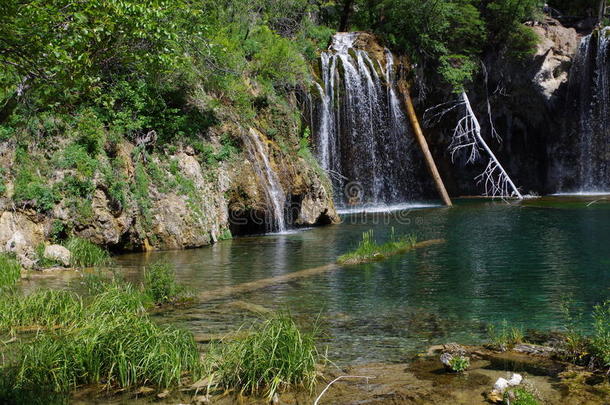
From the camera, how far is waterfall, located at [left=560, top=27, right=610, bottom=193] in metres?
31.7

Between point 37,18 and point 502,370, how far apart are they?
21.8 ft

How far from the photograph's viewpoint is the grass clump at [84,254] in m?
12.9

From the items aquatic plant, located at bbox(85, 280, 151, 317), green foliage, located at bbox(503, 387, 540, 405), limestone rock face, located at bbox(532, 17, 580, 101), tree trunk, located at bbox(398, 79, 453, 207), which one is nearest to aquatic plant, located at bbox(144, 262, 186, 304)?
aquatic plant, located at bbox(85, 280, 151, 317)

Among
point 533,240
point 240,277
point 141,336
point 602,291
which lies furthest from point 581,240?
point 141,336

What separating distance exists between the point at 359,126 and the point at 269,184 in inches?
389

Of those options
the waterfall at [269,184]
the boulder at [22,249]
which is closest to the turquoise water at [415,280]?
the waterfall at [269,184]

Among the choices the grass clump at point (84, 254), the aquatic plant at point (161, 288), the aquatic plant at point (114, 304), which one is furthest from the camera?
the grass clump at point (84, 254)

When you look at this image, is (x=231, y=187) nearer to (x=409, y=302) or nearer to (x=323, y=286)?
(x=323, y=286)

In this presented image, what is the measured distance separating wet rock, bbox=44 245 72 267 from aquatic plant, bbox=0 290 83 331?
4834mm

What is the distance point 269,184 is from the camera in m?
19.9

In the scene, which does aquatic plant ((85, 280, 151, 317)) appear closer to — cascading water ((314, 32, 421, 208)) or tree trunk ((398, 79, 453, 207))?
cascading water ((314, 32, 421, 208))

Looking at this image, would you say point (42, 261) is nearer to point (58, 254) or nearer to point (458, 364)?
point (58, 254)

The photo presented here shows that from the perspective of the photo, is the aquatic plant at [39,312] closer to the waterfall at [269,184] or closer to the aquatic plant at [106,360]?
the aquatic plant at [106,360]

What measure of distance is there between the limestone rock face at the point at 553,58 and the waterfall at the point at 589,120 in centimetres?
52
